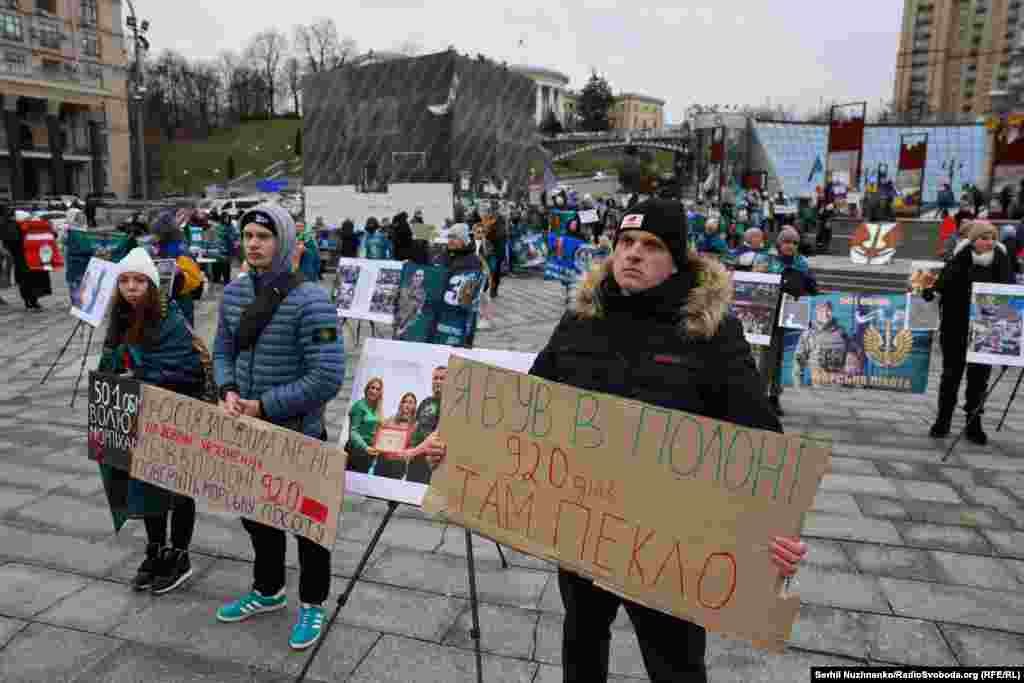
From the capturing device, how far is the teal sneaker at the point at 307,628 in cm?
299

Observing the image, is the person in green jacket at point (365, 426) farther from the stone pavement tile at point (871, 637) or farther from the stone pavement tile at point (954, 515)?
the stone pavement tile at point (954, 515)

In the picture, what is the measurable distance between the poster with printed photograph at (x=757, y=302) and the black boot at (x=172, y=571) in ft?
16.8

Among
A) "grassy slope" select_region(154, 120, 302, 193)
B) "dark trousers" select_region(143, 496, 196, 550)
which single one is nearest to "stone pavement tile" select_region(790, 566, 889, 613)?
"dark trousers" select_region(143, 496, 196, 550)

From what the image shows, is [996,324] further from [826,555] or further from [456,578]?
[456,578]

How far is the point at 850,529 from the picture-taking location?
14.1 ft

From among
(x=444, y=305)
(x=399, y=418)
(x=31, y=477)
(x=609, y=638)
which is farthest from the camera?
(x=444, y=305)

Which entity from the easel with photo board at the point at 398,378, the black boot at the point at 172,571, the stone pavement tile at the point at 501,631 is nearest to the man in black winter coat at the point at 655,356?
the easel with photo board at the point at 398,378

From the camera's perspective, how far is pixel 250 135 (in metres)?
78.4

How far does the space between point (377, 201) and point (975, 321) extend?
24.5 m

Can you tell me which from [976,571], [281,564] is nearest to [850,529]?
[976,571]

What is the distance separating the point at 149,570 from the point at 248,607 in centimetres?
67

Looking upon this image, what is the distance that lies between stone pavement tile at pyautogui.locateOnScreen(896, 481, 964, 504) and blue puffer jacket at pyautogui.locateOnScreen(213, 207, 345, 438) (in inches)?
161

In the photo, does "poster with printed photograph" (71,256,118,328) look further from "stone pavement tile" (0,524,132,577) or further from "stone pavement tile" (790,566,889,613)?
"stone pavement tile" (790,566,889,613)

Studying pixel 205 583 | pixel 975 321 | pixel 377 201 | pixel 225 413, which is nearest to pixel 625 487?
pixel 225 413
